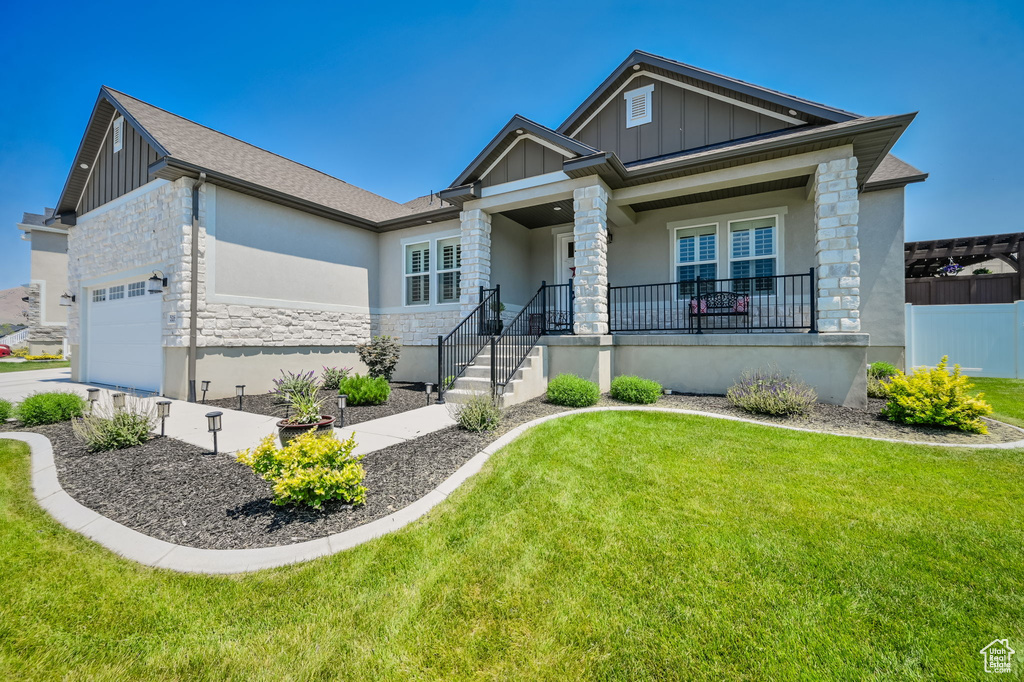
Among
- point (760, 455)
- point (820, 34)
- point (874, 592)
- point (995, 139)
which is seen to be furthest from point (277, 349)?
point (995, 139)

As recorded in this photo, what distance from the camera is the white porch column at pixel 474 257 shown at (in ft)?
31.0

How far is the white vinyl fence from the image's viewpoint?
9891 millimetres

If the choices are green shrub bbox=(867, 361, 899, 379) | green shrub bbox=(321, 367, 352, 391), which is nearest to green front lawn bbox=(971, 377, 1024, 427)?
green shrub bbox=(867, 361, 899, 379)

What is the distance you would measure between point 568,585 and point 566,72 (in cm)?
1042

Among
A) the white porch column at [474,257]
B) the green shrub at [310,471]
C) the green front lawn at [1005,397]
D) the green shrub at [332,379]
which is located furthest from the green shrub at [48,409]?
the green front lawn at [1005,397]

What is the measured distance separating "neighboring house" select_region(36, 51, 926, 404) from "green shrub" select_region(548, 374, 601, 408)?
68cm

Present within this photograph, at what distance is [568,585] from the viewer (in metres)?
2.50

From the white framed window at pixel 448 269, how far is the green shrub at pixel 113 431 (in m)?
6.70

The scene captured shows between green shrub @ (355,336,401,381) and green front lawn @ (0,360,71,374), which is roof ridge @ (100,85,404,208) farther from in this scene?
green front lawn @ (0,360,71,374)

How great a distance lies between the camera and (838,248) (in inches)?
268

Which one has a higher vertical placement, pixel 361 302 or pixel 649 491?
pixel 361 302

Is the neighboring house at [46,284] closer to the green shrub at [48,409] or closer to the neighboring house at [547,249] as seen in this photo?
the neighboring house at [547,249]

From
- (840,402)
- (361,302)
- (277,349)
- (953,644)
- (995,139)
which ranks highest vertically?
(995,139)

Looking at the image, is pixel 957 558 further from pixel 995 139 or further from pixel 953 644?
pixel 995 139
